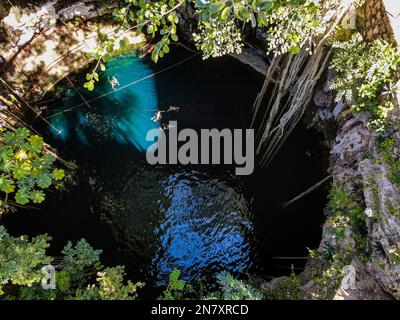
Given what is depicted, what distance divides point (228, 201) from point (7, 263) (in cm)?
551

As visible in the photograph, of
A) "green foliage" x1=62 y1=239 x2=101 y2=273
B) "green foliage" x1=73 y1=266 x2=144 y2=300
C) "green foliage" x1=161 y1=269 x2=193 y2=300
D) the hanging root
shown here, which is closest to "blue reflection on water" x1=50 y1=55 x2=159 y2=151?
the hanging root

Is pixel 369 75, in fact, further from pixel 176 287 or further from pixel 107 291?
pixel 107 291

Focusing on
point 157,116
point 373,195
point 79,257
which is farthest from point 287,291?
point 157,116

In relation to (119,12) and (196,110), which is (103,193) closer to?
(196,110)

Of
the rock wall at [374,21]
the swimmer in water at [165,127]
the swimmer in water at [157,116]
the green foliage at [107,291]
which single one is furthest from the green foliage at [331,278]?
the swimmer in water at [157,116]

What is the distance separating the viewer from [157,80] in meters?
11.5

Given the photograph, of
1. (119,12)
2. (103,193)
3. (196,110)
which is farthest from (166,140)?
(119,12)

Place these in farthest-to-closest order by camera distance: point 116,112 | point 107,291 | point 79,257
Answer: point 116,112 < point 79,257 < point 107,291

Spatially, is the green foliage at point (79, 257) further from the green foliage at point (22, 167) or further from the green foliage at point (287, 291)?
the green foliage at point (287, 291)

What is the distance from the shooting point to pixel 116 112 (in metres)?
10.8

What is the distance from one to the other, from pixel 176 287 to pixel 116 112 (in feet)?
20.3

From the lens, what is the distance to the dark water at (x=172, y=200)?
8430 millimetres

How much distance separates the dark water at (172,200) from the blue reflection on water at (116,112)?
0.04 metres
